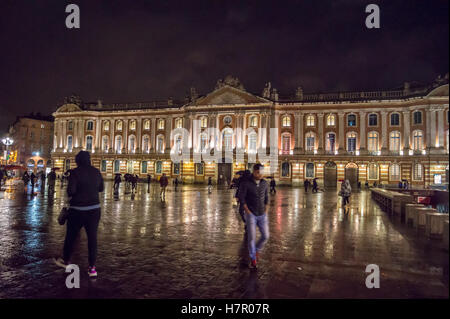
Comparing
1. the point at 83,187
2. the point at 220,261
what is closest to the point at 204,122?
the point at 220,261

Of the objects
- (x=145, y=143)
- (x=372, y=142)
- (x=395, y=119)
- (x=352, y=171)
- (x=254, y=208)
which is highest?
(x=395, y=119)

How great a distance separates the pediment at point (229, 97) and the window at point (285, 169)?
29.5 feet

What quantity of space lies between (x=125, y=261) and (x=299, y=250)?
3643 mm

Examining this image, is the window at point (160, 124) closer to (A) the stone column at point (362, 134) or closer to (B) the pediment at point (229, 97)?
(B) the pediment at point (229, 97)

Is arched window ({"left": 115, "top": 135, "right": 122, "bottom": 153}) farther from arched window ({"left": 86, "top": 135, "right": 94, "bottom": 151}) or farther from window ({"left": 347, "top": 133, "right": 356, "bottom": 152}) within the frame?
window ({"left": 347, "top": 133, "right": 356, "bottom": 152})

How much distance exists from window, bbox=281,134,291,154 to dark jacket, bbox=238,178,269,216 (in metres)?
40.7

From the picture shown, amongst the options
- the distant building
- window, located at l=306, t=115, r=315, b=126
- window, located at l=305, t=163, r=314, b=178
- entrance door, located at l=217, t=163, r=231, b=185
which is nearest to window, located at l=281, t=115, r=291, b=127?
window, located at l=306, t=115, r=315, b=126

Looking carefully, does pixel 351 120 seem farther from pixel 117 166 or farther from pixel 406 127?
pixel 117 166

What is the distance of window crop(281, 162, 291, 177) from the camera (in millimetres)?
45469

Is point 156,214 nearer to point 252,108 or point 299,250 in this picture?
Result: point 299,250

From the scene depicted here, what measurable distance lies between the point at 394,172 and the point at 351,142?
6931 millimetres

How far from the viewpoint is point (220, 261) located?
6.30 m

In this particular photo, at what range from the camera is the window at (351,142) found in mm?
43812

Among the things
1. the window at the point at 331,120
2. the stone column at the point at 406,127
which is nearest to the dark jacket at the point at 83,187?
the stone column at the point at 406,127
